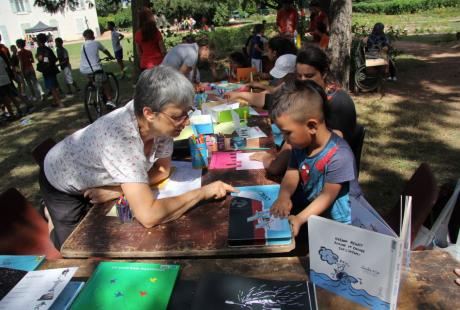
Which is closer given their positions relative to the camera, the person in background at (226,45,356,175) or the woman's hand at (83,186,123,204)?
the woman's hand at (83,186,123,204)

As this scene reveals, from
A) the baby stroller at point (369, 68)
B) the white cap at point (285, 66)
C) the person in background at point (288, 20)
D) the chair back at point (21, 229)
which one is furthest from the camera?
the person in background at point (288, 20)

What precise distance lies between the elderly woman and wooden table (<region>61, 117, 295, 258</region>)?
58mm

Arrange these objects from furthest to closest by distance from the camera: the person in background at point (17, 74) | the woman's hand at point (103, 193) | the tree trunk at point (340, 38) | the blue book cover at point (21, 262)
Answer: the person in background at point (17, 74) < the tree trunk at point (340, 38) < the woman's hand at point (103, 193) < the blue book cover at point (21, 262)

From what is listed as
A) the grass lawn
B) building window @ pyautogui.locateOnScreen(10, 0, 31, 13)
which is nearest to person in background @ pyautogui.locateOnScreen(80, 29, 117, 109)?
the grass lawn

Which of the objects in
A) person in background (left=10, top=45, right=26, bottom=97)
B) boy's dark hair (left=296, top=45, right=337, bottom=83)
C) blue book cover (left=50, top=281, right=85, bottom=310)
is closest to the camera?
blue book cover (left=50, top=281, right=85, bottom=310)

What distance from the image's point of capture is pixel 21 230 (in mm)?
2096

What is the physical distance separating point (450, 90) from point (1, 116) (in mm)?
9153

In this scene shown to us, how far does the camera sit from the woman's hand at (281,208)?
162cm

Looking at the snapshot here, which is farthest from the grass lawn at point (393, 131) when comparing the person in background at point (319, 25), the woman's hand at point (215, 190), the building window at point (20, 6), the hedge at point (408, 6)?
the building window at point (20, 6)

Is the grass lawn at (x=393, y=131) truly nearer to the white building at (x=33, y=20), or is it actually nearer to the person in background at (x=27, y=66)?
the person in background at (x=27, y=66)

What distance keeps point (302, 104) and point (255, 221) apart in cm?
60

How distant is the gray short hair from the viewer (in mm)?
1602

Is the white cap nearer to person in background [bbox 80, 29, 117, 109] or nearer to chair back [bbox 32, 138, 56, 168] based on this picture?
chair back [bbox 32, 138, 56, 168]

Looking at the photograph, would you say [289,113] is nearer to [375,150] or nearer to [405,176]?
[405,176]
